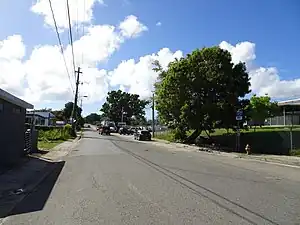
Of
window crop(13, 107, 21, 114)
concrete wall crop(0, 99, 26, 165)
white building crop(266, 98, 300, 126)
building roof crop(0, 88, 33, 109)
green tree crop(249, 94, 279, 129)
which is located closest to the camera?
building roof crop(0, 88, 33, 109)

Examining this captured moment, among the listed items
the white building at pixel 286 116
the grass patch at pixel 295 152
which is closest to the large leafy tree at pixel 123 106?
the white building at pixel 286 116

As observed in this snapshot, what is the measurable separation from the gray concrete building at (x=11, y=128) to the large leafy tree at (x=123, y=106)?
129 meters

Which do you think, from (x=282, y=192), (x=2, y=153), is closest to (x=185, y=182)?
(x=282, y=192)

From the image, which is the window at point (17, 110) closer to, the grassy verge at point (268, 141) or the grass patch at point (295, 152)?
the grass patch at point (295, 152)

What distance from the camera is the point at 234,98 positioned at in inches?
1512

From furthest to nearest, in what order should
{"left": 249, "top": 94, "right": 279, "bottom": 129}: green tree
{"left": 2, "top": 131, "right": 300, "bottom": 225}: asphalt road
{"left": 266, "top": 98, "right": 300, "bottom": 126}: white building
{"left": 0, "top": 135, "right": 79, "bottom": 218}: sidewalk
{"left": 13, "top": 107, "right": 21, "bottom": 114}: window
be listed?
{"left": 266, "top": 98, "right": 300, "bottom": 126}: white building
{"left": 249, "top": 94, "right": 279, "bottom": 129}: green tree
{"left": 13, "top": 107, "right": 21, "bottom": 114}: window
{"left": 0, "top": 135, "right": 79, "bottom": 218}: sidewalk
{"left": 2, "top": 131, "right": 300, "bottom": 225}: asphalt road

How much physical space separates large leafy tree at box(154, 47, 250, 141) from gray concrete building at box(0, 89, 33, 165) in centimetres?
1962

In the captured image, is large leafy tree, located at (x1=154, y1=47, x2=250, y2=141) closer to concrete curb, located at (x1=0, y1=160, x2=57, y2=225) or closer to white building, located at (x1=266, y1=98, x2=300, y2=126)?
white building, located at (x1=266, y1=98, x2=300, y2=126)

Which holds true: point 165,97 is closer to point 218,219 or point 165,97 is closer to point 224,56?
point 224,56

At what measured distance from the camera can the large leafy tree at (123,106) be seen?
501 ft

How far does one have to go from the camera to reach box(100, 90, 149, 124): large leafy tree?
153m

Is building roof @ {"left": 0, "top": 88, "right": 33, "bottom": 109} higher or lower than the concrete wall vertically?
higher

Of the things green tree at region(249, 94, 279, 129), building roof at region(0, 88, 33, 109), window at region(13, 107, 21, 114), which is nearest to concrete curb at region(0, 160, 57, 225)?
building roof at region(0, 88, 33, 109)

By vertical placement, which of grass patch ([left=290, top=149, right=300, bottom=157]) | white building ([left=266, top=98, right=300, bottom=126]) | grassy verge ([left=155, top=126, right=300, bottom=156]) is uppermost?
white building ([left=266, top=98, right=300, bottom=126])
